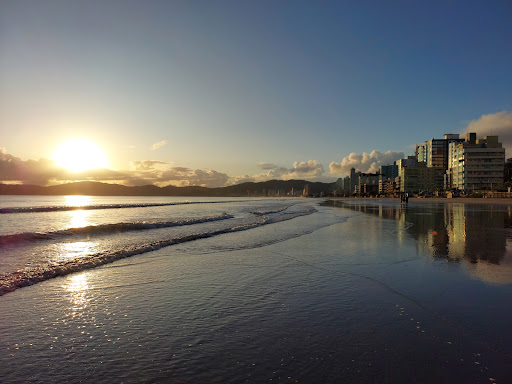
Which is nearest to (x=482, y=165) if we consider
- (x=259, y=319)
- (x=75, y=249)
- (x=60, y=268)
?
(x=75, y=249)

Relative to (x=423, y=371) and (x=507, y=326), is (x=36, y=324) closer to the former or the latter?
(x=423, y=371)

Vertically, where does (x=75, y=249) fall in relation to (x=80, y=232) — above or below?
above

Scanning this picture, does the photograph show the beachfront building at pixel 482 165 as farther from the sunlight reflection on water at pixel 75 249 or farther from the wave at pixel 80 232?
the sunlight reflection on water at pixel 75 249

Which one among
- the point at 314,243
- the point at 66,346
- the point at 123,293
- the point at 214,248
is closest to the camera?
the point at 66,346

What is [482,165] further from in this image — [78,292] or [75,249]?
[78,292]

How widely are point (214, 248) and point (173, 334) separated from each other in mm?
10865

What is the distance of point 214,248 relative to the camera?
54.9 ft

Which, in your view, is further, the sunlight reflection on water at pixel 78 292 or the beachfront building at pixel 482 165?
the beachfront building at pixel 482 165

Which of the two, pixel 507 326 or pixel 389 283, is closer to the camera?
pixel 507 326

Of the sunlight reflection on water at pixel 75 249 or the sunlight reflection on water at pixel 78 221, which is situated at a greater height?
the sunlight reflection on water at pixel 75 249

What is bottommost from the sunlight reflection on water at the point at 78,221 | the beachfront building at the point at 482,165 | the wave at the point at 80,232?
the sunlight reflection on water at the point at 78,221

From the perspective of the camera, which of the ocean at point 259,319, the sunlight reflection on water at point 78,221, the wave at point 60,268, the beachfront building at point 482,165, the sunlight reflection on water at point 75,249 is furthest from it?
the beachfront building at point 482,165

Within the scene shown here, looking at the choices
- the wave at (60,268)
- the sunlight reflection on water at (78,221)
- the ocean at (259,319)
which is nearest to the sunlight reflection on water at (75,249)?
the wave at (60,268)

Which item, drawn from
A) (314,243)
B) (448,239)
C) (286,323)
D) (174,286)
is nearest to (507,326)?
(286,323)
